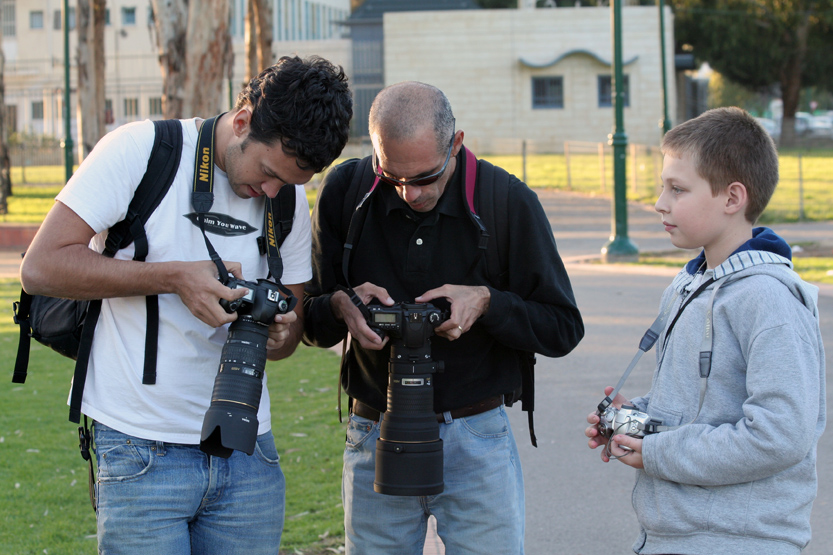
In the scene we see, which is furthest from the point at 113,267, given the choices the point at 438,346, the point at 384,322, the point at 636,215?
the point at 636,215

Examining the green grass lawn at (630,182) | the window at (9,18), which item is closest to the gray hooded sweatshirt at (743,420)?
the green grass lawn at (630,182)

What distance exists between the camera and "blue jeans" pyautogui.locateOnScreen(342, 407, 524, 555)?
2783 mm

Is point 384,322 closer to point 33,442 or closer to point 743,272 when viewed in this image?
point 743,272

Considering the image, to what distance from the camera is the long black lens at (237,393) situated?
2.33m

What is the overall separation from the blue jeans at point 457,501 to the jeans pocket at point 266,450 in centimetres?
29

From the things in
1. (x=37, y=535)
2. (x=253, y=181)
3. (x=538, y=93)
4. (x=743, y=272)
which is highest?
(x=538, y=93)

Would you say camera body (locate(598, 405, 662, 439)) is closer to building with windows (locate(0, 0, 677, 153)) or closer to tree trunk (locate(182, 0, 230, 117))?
tree trunk (locate(182, 0, 230, 117))

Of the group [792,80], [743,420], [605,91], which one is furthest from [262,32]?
[792,80]

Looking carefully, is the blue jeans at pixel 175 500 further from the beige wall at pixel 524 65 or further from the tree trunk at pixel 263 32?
the beige wall at pixel 524 65

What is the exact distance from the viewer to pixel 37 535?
4559mm

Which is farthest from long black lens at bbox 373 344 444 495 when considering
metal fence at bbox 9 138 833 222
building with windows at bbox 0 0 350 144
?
building with windows at bbox 0 0 350 144

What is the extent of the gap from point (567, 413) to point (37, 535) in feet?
11.2

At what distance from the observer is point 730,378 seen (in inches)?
91.6

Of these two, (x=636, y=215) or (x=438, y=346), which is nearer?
(x=438, y=346)
